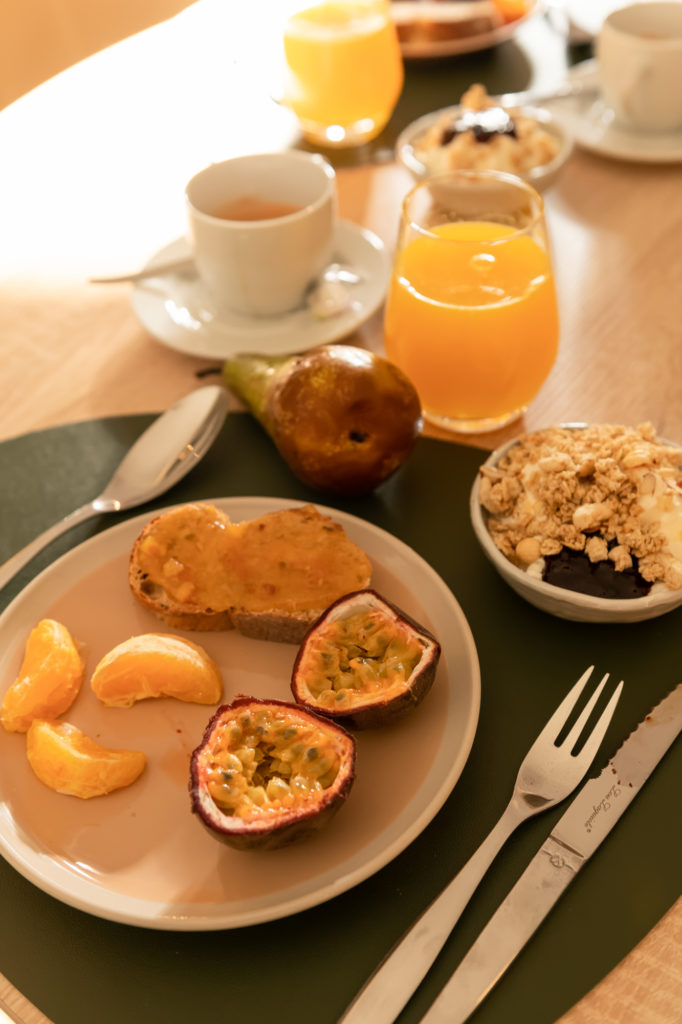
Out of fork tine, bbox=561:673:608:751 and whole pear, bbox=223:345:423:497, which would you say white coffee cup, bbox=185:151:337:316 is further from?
fork tine, bbox=561:673:608:751

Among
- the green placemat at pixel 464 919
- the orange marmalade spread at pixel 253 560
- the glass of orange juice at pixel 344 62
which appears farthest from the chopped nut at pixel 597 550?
the glass of orange juice at pixel 344 62

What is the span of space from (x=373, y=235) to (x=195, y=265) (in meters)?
0.28

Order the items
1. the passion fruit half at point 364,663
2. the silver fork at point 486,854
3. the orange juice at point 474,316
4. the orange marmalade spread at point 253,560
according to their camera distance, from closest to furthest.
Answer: the silver fork at point 486,854 < the passion fruit half at point 364,663 < the orange marmalade spread at point 253,560 < the orange juice at point 474,316

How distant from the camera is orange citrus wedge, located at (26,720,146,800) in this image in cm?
81

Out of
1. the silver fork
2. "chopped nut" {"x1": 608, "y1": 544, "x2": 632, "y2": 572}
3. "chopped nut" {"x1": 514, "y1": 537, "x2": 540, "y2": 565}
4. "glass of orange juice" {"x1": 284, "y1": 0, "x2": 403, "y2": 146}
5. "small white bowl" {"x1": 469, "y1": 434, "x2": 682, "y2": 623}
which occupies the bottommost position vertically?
the silver fork

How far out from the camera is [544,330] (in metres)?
1.10

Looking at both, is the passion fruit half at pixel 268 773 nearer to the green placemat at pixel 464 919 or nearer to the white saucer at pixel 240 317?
the green placemat at pixel 464 919

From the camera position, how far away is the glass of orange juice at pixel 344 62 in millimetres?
1534

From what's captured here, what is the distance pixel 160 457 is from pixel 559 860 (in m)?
0.65

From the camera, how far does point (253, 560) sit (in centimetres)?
94

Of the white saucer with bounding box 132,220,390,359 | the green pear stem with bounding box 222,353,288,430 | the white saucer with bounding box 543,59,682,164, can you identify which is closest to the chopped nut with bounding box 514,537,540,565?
the green pear stem with bounding box 222,353,288,430

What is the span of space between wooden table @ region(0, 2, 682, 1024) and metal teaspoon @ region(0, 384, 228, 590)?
0.30ft

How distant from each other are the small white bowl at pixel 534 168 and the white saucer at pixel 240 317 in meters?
0.15

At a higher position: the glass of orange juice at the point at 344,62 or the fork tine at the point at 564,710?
the glass of orange juice at the point at 344,62
